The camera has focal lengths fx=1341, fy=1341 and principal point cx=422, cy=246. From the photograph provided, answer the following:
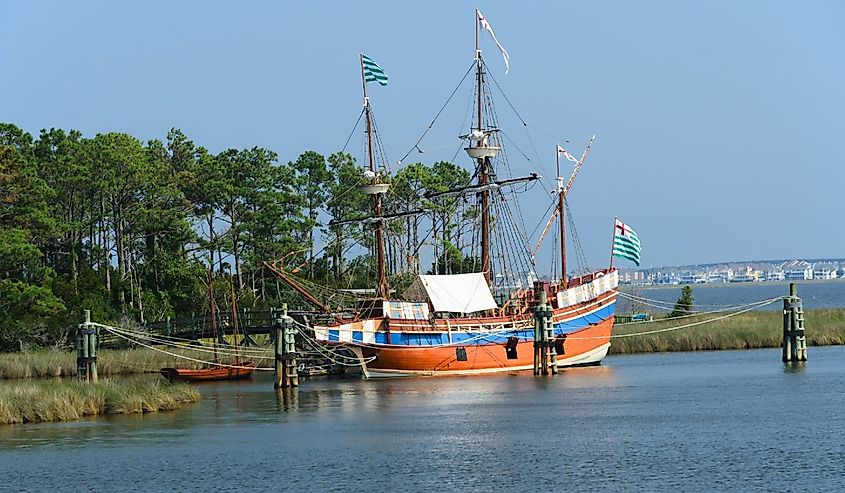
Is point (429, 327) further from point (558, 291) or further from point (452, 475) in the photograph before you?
point (452, 475)

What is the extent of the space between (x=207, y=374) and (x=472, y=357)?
13.6m

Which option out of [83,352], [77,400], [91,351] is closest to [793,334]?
[91,351]

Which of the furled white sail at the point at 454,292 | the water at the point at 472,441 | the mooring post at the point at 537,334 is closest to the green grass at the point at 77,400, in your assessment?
the water at the point at 472,441

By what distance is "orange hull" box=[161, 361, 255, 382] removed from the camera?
217 feet

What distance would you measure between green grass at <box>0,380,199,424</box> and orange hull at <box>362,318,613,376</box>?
55.4ft

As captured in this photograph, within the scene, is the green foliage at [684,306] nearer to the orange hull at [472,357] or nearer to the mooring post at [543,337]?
the orange hull at [472,357]

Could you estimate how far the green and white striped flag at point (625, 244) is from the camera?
69375 millimetres

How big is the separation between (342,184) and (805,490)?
248 feet

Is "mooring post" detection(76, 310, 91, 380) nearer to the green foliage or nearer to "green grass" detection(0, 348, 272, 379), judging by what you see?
"green grass" detection(0, 348, 272, 379)

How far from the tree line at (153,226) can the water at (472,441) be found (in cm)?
2228

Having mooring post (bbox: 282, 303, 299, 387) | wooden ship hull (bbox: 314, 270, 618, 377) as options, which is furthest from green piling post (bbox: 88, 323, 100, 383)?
wooden ship hull (bbox: 314, 270, 618, 377)

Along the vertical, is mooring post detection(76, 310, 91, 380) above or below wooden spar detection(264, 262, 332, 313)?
below

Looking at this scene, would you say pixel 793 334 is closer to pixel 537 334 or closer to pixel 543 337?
pixel 543 337

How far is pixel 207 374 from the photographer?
6775 cm
